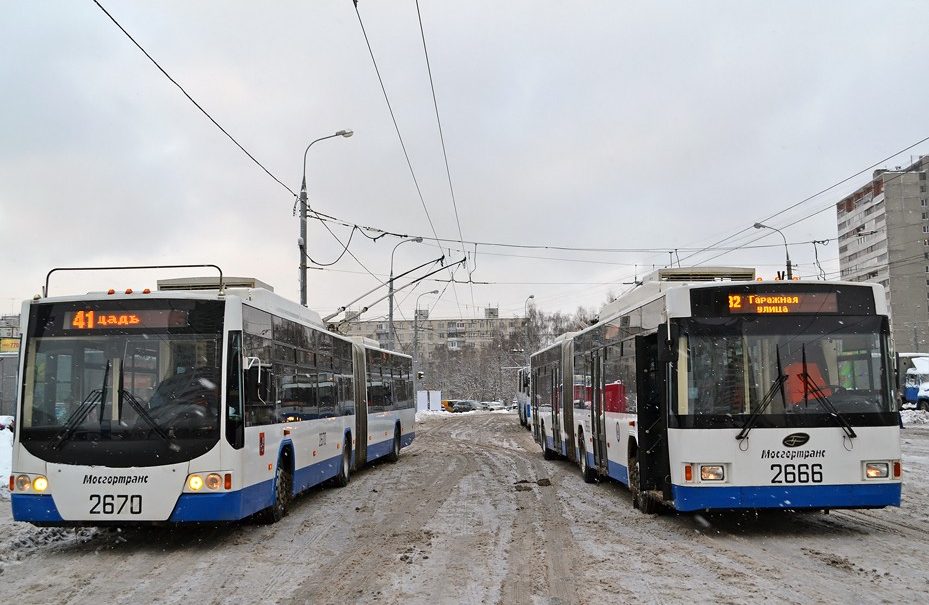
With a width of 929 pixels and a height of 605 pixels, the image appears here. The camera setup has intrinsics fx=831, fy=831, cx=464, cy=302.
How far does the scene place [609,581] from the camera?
7.07 metres

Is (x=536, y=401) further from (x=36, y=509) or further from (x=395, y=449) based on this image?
(x=36, y=509)

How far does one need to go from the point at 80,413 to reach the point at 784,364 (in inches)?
305

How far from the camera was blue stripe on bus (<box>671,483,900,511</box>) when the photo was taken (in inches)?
356

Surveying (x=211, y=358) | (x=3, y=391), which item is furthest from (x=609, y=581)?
(x=3, y=391)

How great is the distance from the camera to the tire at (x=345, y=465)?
1550cm

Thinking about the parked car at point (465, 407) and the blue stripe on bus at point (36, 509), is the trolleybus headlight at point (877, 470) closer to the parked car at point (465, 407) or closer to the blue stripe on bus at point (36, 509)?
the blue stripe on bus at point (36, 509)

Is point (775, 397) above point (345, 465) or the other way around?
above

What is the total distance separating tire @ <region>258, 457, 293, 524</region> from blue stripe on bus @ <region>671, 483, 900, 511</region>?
17.6ft

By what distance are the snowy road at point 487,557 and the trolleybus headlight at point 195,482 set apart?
2.29ft

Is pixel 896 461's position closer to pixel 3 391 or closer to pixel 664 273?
pixel 664 273

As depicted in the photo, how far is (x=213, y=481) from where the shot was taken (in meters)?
8.89

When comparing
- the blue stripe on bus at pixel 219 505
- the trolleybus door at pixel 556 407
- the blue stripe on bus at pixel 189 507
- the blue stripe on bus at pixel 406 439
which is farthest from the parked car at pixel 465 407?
the blue stripe on bus at pixel 189 507

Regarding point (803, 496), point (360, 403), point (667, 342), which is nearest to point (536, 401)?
A: point (360, 403)

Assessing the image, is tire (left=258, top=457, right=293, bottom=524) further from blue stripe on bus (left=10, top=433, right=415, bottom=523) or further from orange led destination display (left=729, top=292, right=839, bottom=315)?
orange led destination display (left=729, top=292, right=839, bottom=315)
